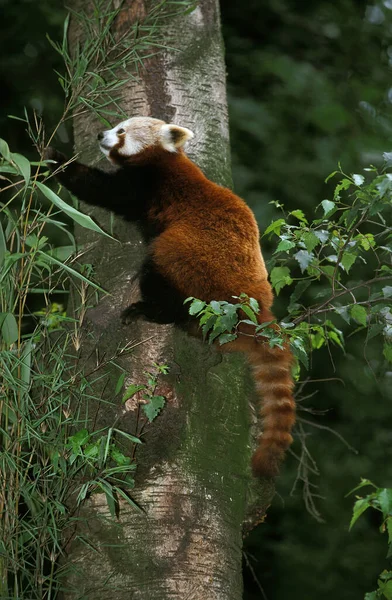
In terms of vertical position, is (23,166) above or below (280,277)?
above

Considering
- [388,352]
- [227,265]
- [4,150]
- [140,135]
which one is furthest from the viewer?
[140,135]

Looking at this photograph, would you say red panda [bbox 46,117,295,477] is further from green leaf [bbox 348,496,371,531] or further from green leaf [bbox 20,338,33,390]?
green leaf [bbox 20,338,33,390]

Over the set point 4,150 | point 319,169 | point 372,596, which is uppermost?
point 4,150

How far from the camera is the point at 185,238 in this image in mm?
2674

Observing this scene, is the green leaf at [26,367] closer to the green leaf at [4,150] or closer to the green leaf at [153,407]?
the green leaf at [153,407]

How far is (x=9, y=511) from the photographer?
77.1 inches

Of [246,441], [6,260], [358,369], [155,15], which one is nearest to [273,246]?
[358,369]

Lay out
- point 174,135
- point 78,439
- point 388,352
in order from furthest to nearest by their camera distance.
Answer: point 174,135 → point 388,352 → point 78,439

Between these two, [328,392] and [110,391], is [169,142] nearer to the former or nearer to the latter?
[110,391]

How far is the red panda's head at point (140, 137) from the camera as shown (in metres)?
2.75

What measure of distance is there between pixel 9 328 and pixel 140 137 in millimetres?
1160

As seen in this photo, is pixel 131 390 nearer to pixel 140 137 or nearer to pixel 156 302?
pixel 156 302

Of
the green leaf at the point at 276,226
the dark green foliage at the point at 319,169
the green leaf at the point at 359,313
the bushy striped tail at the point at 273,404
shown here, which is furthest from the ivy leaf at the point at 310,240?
the dark green foliage at the point at 319,169

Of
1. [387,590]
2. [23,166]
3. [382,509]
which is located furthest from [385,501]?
[23,166]
